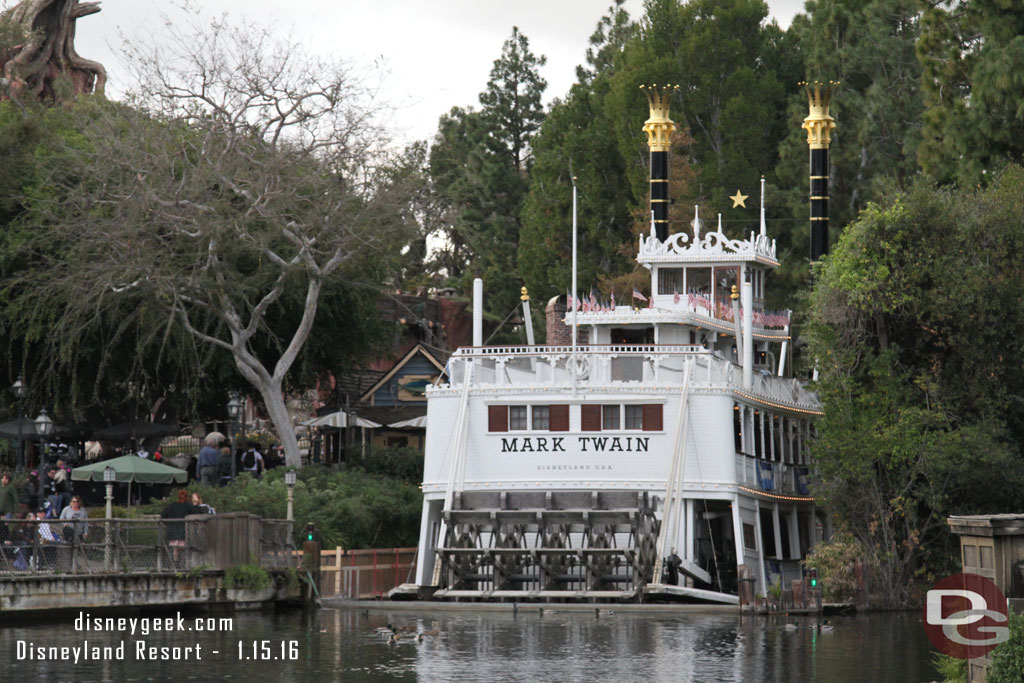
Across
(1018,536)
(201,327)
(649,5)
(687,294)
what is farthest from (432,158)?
(1018,536)

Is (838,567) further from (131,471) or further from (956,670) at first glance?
(956,670)

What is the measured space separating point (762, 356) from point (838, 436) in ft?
29.2

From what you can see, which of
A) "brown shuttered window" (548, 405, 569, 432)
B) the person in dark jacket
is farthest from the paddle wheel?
the person in dark jacket

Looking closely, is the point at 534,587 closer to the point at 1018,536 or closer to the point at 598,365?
the point at 598,365

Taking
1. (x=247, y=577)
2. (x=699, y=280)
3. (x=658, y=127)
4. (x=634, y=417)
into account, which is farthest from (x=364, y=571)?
(x=658, y=127)

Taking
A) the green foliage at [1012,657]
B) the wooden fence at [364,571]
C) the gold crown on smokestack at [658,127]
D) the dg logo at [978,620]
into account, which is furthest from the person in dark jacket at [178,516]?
the green foliage at [1012,657]

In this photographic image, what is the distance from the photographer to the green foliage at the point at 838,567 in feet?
114

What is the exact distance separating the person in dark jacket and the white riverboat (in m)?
5.12

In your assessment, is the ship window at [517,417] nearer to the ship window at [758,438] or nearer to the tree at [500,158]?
the ship window at [758,438]

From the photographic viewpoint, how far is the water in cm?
2408

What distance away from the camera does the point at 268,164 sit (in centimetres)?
4234

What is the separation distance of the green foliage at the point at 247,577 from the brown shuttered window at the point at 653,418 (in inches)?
335

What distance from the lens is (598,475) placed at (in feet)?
120

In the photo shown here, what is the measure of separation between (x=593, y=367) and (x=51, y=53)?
32917mm
